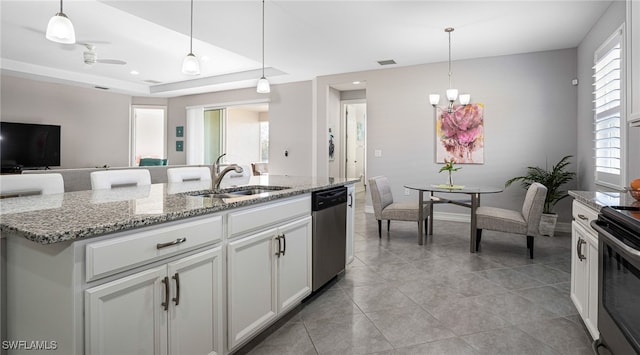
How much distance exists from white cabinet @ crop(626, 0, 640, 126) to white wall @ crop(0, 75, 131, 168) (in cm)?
911

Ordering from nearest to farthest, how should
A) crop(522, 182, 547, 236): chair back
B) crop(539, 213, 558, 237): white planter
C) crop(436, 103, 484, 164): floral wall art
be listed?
1. crop(522, 182, 547, 236): chair back
2. crop(539, 213, 558, 237): white planter
3. crop(436, 103, 484, 164): floral wall art

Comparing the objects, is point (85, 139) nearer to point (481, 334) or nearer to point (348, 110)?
point (348, 110)

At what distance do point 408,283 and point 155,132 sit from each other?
29.6 feet

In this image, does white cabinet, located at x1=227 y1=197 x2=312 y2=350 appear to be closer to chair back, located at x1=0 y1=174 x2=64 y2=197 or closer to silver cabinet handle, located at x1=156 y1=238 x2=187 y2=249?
silver cabinet handle, located at x1=156 y1=238 x2=187 y2=249

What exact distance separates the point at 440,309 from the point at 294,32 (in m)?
3.55

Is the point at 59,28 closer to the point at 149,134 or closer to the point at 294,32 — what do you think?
the point at 294,32

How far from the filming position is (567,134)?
15.1 feet

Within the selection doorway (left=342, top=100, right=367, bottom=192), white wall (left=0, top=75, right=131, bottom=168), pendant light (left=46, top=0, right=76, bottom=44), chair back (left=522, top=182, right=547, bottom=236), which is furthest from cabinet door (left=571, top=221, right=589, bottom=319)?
white wall (left=0, top=75, right=131, bottom=168)

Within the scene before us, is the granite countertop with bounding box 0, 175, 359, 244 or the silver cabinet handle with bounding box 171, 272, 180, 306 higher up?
the granite countertop with bounding box 0, 175, 359, 244

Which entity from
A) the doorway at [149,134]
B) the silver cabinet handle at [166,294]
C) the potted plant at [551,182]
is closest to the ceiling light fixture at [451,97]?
the potted plant at [551,182]

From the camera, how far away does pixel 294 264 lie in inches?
80.9

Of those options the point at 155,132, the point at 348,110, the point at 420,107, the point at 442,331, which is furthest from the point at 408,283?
the point at 155,132

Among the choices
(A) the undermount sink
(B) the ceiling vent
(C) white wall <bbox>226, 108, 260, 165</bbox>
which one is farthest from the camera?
(C) white wall <bbox>226, 108, 260, 165</bbox>

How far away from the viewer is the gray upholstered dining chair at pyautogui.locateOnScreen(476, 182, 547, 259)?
10.6ft
